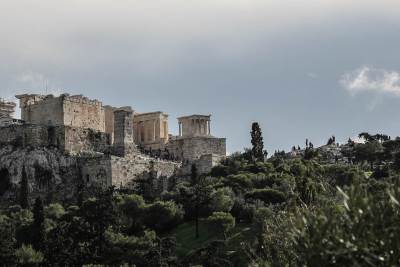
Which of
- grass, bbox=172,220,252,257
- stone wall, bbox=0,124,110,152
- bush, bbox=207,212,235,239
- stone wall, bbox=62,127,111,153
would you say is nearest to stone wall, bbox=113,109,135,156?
stone wall, bbox=62,127,111,153

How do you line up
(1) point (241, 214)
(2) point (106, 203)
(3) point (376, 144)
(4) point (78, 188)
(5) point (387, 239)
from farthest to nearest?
1. (3) point (376, 144)
2. (4) point (78, 188)
3. (1) point (241, 214)
4. (2) point (106, 203)
5. (5) point (387, 239)

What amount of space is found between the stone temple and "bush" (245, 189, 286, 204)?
411 inches

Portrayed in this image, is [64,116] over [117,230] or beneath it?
over

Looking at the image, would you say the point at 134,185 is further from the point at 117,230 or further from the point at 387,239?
the point at 387,239

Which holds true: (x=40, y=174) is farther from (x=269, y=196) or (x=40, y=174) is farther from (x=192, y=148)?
(x=269, y=196)

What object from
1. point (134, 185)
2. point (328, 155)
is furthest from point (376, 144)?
point (134, 185)

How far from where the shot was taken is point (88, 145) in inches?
3191

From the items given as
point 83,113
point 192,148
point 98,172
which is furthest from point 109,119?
point 98,172

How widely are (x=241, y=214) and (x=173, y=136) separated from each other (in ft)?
86.5

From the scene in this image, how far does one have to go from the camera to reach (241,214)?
68125 millimetres

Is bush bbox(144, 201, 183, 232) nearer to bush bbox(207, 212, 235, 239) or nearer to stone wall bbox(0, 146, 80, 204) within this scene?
bush bbox(207, 212, 235, 239)

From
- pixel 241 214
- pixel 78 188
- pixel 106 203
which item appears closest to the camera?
pixel 106 203

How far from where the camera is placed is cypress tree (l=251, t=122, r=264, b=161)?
87.9m

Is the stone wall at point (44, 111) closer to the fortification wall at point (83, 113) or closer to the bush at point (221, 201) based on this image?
the fortification wall at point (83, 113)
